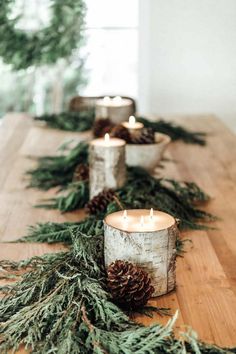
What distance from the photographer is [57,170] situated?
2072mm

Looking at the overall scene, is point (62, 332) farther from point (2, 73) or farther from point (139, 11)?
point (2, 73)

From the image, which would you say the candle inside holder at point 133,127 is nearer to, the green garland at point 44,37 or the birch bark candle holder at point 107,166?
the birch bark candle holder at point 107,166

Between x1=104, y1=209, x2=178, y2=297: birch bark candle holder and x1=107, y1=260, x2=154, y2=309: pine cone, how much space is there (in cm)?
5

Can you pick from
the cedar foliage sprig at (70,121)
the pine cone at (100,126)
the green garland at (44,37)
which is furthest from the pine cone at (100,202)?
the green garland at (44,37)

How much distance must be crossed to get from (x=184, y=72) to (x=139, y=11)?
40 centimetres

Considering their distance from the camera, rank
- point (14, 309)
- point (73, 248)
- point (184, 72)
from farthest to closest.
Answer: point (184, 72) → point (73, 248) → point (14, 309)

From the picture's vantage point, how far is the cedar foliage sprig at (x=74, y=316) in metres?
1.01

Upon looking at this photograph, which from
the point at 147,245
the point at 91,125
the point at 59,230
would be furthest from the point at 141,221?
the point at 91,125

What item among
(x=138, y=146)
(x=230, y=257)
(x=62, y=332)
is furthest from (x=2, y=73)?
(x=62, y=332)

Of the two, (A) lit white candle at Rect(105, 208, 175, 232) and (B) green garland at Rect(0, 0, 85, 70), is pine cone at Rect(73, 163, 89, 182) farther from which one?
(B) green garland at Rect(0, 0, 85, 70)

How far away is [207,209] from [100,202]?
0.95ft

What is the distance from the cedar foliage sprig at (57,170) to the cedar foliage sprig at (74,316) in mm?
696

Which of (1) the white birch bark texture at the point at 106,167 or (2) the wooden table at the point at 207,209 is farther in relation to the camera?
(1) the white birch bark texture at the point at 106,167

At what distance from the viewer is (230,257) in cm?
143
